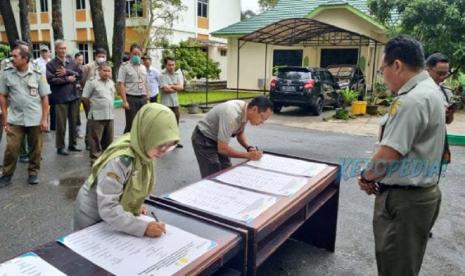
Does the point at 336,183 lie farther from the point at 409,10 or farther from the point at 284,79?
the point at 409,10

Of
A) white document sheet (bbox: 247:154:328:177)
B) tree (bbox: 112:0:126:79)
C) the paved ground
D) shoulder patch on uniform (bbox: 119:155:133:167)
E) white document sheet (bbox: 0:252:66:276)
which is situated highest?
tree (bbox: 112:0:126:79)

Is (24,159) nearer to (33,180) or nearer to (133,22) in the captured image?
(33,180)

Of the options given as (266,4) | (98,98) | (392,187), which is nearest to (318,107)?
(98,98)

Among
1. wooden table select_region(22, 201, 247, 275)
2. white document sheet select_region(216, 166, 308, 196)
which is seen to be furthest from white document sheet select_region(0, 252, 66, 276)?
white document sheet select_region(216, 166, 308, 196)

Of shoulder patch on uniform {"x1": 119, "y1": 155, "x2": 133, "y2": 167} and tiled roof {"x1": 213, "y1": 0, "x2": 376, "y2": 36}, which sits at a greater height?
tiled roof {"x1": 213, "y1": 0, "x2": 376, "y2": 36}

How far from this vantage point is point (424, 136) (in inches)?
79.0

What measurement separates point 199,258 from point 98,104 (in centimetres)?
442

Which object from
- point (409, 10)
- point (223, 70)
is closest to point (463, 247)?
point (409, 10)

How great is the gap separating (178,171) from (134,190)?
3.78 metres

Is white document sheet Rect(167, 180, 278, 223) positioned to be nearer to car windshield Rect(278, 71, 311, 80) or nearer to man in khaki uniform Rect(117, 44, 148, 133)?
man in khaki uniform Rect(117, 44, 148, 133)

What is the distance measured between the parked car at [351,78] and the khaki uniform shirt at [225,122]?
1098 cm

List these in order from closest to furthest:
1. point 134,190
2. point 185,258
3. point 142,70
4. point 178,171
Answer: point 185,258 → point 134,190 → point 178,171 → point 142,70

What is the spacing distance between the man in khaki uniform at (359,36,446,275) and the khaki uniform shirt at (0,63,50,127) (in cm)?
416

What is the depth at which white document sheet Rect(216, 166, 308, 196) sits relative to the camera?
8.20ft
